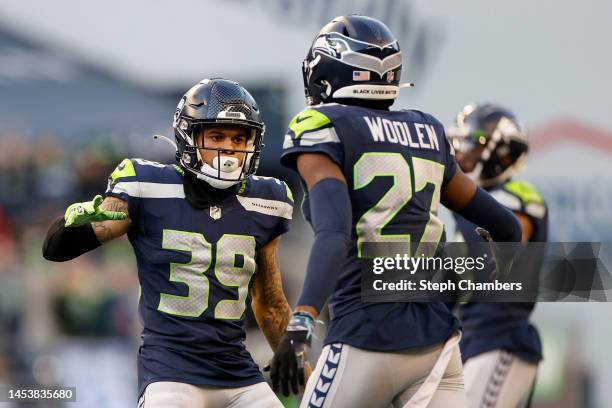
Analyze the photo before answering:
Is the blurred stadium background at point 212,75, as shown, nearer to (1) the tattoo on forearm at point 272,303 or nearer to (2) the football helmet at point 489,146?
(2) the football helmet at point 489,146

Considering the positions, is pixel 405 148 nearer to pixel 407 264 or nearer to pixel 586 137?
pixel 407 264

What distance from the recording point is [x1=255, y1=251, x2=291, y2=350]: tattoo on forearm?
4879 millimetres

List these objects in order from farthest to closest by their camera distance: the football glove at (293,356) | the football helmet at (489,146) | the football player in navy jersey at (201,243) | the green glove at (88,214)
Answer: the football helmet at (489,146) → the football player in navy jersey at (201,243) → the green glove at (88,214) → the football glove at (293,356)

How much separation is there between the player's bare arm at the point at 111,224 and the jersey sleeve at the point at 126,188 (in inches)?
0.8

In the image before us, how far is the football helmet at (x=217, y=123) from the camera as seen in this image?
470 cm

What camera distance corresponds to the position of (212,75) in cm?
Answer: 1269

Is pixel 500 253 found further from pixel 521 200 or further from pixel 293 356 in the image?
pixel 521 200

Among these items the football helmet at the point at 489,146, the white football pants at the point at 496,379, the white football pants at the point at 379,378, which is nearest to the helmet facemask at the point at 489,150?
the football helmet at the point at 489,146

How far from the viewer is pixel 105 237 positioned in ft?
14.9

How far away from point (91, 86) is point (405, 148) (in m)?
9.39

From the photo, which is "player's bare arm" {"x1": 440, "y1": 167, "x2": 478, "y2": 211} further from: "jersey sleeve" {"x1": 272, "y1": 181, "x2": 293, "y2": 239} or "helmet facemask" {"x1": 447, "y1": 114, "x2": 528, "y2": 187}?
"helmet facemask" {"x1": 447, "y1": 114, "x2": 528, "y2": 187}

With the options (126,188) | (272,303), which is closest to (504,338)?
(272,303)

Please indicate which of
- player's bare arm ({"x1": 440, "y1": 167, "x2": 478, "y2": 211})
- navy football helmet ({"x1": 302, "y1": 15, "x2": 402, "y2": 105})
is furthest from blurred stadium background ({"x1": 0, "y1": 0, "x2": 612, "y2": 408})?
navy football helmet ({"x1": 302, "y1": 15, "x2": 402, "y2": 105})

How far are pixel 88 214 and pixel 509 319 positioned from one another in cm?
303
